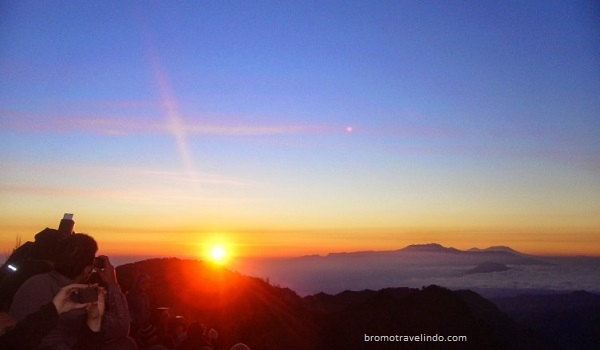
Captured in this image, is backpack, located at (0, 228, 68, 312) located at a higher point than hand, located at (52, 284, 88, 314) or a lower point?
higher

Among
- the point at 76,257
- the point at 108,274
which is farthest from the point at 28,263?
the point at 76,257

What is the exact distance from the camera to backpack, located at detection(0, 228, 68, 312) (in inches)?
219

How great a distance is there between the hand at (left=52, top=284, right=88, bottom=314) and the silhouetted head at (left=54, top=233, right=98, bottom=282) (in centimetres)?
47

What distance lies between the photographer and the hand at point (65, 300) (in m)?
4.03

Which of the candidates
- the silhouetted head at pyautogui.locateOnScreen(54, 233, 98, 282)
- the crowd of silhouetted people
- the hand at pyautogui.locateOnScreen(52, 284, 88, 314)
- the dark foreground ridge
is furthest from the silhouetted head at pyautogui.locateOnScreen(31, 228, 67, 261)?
the dark foreground ridge

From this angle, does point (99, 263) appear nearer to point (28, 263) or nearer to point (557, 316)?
point (28, 263)

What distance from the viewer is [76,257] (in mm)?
4578

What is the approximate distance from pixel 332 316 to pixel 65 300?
11.6 meters

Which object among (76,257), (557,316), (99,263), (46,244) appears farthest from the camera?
(557,316)

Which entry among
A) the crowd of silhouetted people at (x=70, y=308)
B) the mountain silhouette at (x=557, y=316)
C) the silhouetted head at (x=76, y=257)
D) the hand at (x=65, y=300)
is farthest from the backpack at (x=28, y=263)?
the mountain silhouette at (x=557, y=316)

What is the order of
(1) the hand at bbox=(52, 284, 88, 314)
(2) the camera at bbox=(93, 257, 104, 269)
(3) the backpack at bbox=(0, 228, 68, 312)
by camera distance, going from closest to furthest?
(1) the hand at bbox=(52, 284, 88, 314) < (2) the camera at bbox=(93, 257, 104, 269) < (3) the backpack at bbox=(0, 228, 68, 312)

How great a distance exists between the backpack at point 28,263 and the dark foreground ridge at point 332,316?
243 inches

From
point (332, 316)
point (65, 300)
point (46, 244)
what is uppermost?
point (46, 244)

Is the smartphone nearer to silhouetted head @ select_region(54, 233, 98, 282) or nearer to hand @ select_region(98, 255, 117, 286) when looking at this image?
silhouetted head @ select_region(54, 233, 98, 282)
